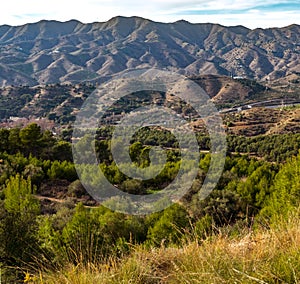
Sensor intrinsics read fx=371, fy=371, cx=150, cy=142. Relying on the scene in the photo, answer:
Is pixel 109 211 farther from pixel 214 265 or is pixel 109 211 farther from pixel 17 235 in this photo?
pixel 214 265

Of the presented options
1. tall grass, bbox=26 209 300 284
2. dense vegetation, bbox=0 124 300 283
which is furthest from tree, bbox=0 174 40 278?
tall grass, bbox=26 209 300 284

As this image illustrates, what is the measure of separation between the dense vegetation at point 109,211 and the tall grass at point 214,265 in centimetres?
5

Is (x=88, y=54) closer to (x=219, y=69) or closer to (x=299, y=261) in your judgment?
(x=219, y=69)

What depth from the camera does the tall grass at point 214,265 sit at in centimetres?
215

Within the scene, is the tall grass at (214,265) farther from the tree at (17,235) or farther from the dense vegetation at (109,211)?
the tree at (17,235)

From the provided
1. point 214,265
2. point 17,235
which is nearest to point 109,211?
point 17,235

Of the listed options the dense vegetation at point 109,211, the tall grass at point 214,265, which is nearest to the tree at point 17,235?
the dense vegetation at point 109,211

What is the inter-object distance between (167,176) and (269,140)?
17.8m

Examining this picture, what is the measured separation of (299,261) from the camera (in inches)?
84.4

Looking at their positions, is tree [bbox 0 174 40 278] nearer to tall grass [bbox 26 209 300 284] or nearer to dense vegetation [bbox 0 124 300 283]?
dense vegetation [bbox 0 124 300 283]

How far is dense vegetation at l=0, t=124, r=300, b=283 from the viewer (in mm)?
3772

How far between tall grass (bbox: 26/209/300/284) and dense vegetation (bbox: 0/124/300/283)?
48 mm

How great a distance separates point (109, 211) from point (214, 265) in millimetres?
11004

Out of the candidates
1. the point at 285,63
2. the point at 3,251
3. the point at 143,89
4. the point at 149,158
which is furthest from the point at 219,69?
the point at 3,251
